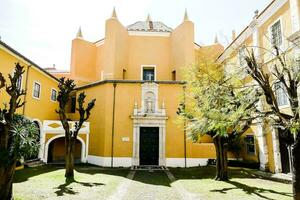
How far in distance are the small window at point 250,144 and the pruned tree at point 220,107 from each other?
222 inches

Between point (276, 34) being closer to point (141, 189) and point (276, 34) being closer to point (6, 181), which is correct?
point (141, 189)

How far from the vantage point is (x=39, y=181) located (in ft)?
37.3

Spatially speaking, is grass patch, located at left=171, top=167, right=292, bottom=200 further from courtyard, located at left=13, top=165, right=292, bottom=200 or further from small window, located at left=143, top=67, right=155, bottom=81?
small window, located at left=143, top=67, right=155, bottom=81

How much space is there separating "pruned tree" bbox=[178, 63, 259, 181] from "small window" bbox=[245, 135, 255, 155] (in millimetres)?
5650

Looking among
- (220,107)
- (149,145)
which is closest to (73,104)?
(149,145)

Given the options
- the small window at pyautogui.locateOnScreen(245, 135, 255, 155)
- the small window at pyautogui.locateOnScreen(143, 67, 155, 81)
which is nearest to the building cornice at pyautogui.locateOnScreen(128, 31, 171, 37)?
the small window at pyautogui.locateOnScreen(143, 67, 155, 81)

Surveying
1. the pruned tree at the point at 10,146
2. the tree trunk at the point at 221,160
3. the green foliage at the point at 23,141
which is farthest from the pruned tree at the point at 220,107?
the pruned tree at the point at 10,146

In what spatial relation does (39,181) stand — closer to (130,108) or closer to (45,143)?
(45,143)

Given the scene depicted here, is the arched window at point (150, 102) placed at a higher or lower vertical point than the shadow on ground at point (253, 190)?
higher

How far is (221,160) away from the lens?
42.2 feet

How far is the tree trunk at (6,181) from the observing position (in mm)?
7207

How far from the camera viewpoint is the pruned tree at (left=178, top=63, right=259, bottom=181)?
9430mm

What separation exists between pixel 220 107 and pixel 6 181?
880cm

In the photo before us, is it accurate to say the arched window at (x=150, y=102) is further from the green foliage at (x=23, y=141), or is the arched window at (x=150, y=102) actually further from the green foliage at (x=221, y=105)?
the green foliage at (x=23, y=141)
